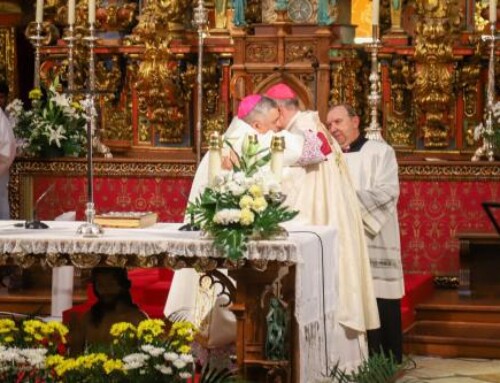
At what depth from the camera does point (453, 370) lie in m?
12.0

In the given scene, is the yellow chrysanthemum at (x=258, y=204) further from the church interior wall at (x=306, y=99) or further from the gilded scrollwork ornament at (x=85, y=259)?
the church interior wall at (x=306, y=99)

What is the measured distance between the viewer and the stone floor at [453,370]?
11609 millimetres

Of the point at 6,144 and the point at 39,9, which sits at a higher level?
the point at 39,9

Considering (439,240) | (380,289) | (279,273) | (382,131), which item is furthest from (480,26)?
(279,273)

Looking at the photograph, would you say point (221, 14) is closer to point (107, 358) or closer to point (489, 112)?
point (489, 112)

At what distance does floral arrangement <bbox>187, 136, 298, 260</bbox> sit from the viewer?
29.4ft

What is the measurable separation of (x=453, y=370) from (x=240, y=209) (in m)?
3.60

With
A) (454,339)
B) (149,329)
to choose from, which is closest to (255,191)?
(149,329)

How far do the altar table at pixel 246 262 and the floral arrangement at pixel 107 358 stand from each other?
0.44 metres

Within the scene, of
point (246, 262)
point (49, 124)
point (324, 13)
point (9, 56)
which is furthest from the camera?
point (9, 56)

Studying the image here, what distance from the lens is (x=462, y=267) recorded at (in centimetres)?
1364

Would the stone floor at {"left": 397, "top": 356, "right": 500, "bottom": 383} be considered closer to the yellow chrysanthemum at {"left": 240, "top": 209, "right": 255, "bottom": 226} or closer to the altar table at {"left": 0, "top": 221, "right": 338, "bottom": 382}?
the altar table at {"left": 0, "top": 221, "right": 338, "bottom": 382}

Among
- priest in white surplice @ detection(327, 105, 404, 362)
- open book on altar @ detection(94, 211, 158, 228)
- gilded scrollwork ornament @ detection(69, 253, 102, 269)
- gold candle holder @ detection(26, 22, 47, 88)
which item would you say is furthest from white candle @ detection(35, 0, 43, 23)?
gilded scrollwork ornament @ detection(69, 253, 102, 269)

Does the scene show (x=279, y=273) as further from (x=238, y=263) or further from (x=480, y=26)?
(x=480, y=26)
